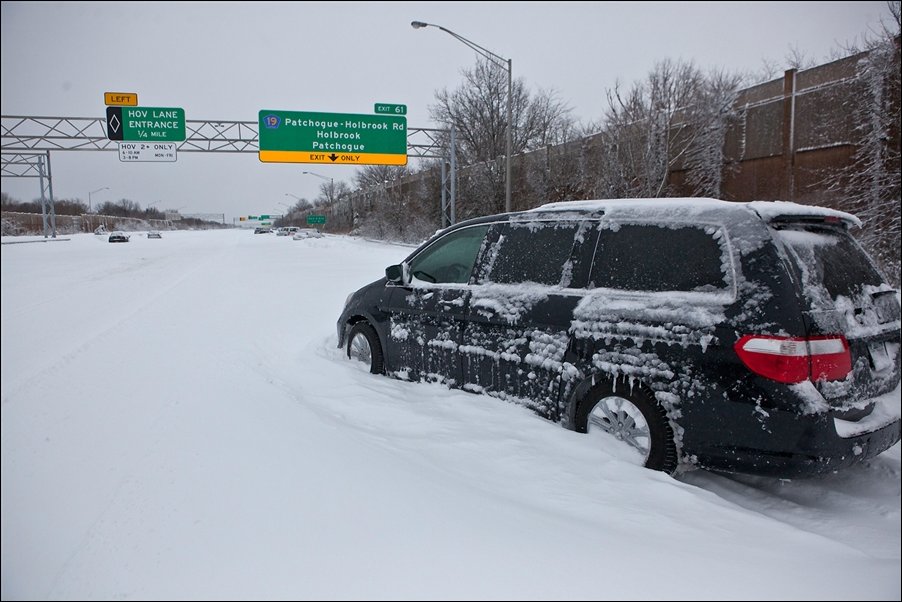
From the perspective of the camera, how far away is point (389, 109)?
80.7 feet

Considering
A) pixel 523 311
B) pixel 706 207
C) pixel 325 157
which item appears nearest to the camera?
pixel 706 207

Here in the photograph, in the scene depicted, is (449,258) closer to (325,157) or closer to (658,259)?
(658,259)

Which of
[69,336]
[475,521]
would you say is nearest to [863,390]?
[475,521]

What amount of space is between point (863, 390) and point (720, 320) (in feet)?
2.69

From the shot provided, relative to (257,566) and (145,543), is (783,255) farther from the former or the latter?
(145,543)

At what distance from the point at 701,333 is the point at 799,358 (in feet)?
1.59

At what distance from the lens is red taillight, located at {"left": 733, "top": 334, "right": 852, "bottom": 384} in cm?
280

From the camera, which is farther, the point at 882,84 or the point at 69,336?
the point at 882,84

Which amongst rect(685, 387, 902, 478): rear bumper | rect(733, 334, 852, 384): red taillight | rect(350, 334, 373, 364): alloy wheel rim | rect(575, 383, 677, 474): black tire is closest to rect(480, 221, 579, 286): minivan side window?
rect(575, 383, 677, 474): black tire

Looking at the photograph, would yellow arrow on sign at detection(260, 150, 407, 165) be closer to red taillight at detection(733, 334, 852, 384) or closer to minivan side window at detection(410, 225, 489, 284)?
minivan side window at detection(410, 225, 489, 284)

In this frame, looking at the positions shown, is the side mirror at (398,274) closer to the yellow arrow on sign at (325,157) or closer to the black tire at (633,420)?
the black tire at (633,420)

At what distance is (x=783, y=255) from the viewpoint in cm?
295

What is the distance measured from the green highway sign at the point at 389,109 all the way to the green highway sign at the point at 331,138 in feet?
0.59

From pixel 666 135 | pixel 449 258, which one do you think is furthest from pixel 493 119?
pixel 449 258
